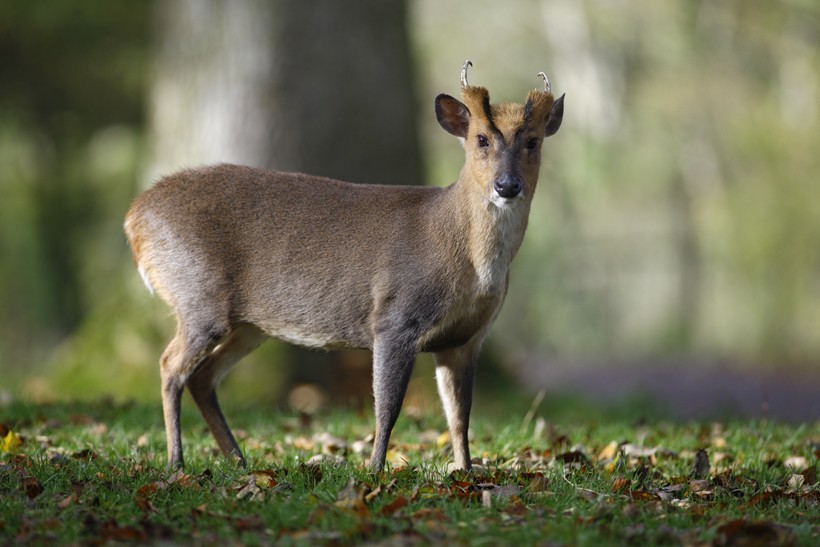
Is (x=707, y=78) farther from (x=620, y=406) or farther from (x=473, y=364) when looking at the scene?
(x=473, y=364)

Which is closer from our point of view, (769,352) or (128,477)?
(128,477)

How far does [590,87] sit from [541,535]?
21.2 meters

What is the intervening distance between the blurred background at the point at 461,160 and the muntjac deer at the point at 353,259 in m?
2.72

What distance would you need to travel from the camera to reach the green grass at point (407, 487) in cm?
426

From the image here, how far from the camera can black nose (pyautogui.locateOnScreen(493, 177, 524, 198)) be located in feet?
17.7

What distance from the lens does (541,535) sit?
13.8ft

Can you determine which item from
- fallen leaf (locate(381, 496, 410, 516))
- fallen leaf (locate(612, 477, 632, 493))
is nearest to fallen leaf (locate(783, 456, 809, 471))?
fallen leaf (locate(612, 477, 632, 493))

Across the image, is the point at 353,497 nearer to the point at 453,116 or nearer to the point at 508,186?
the point at 508,186

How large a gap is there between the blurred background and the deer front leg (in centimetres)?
256

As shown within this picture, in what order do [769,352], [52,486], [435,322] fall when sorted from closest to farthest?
1. [52,486]
2. [435,322]
3. [769,352]

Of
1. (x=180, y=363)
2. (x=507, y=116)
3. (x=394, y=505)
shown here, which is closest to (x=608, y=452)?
(x=507, y=116)

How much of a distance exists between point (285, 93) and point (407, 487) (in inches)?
199

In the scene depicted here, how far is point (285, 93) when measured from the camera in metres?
9.35

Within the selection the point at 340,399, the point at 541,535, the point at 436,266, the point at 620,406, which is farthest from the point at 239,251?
the point at 620,406
